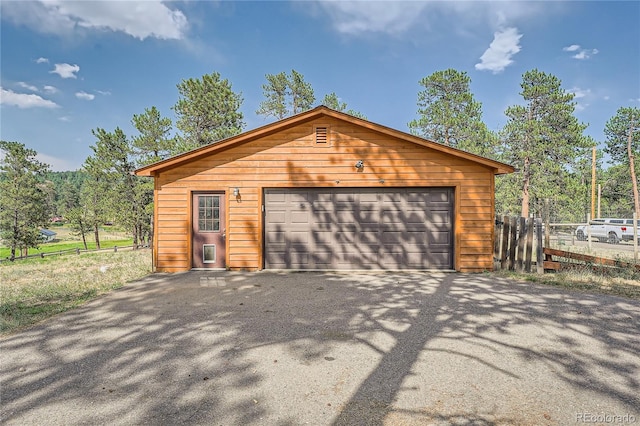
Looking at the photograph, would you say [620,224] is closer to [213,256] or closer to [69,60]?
[213,256]

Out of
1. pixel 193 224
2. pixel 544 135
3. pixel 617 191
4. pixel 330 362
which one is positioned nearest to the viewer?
pixel 330 362

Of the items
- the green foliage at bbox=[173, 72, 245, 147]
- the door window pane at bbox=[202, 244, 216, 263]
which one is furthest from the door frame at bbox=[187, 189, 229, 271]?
the green foliage at bbox=[173, 72, 245, 147]

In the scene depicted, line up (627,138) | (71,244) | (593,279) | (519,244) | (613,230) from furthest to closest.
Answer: (71,244) → (627,138) → (613,230) → (519,244) → (593,279)

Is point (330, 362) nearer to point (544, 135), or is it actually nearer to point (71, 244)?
point (544, 135)

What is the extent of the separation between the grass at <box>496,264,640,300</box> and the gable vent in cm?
567

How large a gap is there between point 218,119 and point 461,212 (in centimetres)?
1902

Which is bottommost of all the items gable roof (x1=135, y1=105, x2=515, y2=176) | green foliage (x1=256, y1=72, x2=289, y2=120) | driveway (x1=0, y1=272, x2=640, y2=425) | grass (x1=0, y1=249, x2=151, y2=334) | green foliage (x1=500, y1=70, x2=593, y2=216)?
grass (x1=0, y1=249, x2=151, y2=334)

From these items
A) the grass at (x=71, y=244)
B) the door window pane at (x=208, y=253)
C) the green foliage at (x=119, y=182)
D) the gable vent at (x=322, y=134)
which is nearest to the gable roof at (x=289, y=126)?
the gable vent at (x=322, y=134)

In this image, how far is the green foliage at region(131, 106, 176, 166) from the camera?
23.6 metres

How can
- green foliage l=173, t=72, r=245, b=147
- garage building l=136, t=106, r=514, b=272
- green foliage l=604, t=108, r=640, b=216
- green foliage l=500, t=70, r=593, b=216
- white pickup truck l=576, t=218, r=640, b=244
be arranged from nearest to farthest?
1. garage building l=136, t=106, r=514, b=272
2. white pickup truck l=576, t=218, r=640, b=244
3. green foliage l=500, t=70, r=593, b=216
4. green foliage l=173, t=72, r=245, b=147
5. green foliage l=604, t=108, r=640, b=216

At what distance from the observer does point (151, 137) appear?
78.6 ft

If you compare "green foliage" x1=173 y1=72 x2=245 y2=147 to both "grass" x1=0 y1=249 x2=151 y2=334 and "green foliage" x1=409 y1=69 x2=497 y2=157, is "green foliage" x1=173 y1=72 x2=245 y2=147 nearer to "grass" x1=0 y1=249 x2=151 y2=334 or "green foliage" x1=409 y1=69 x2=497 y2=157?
"green foliage" x1=409 y1=69 x2=497 y2=157

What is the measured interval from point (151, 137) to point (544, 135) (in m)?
28.9

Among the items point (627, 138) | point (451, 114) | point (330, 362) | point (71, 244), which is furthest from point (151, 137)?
point (627, 138)
